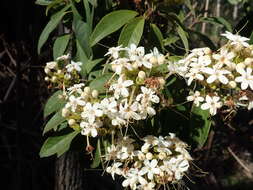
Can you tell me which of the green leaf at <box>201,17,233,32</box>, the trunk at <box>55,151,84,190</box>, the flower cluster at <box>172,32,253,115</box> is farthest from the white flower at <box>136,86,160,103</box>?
the trunk at <box>55,151,84,190</box>

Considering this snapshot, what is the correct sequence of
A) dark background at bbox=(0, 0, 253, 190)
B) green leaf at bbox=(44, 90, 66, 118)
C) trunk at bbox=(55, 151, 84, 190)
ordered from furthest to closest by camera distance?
dark background at bbox=(0, 0, 253, 190)
trunk at bbox=(55, 151, 84, 190)
green leaf at bbox=(44, 90, 66, 118)

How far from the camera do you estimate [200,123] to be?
1251 mm

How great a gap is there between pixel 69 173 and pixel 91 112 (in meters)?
0.94

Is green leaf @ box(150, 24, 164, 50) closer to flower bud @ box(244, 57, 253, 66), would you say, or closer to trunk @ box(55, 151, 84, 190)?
flower bud @ box(244, 57, 253, 66)

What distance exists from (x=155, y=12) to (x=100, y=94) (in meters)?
0.37

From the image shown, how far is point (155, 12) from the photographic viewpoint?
1.41 m

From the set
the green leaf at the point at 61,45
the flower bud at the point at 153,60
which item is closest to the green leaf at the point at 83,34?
the green leaf at the point at 61,45

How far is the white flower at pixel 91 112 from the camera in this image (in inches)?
42.6

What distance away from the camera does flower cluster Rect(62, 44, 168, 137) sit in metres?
1.07

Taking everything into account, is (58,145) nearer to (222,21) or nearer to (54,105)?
(54,105)

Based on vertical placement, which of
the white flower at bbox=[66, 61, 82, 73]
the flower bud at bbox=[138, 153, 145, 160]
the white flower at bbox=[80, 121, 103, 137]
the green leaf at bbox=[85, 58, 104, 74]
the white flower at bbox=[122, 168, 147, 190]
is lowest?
the white flower at bbox=[122, 168, 147, 190]

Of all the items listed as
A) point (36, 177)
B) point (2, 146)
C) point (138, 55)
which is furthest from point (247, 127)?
point (138, 55)

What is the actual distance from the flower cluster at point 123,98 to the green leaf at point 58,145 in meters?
0.15

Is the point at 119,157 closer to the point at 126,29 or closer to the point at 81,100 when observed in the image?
the point at 81,100
